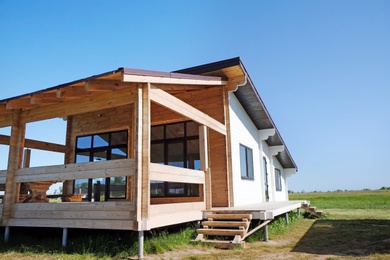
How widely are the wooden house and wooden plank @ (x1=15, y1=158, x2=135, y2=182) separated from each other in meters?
0.02

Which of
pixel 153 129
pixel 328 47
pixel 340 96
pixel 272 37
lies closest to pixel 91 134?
pixel 153 129

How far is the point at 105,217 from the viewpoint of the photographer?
16.7 ft

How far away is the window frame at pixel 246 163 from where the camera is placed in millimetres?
9509

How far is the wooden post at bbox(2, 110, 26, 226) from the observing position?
6.29 metres

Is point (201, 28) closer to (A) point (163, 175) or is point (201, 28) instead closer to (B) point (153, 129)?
(B) point (153, 129)

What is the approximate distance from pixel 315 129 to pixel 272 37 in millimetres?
24613

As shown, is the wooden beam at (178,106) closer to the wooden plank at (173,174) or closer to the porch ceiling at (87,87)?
the porch ceiling at (87,87)

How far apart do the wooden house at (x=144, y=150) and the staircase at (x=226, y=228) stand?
0.26 m

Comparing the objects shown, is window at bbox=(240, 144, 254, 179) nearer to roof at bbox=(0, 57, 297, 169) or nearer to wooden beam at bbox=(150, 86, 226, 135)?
roof at bbox=(0, 57, 297, 169)

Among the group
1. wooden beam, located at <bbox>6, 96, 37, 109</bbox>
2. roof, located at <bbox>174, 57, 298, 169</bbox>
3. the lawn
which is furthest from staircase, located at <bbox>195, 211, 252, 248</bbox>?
wooden beam, located at <bbox>6, 96, 37, 109</bbox>

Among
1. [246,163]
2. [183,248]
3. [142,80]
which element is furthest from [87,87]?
[246,163]

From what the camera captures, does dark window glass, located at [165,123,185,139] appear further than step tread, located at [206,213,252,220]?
Yes

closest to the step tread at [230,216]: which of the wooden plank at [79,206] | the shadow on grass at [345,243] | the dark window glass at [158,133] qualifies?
the shadow on grass at [345,243]

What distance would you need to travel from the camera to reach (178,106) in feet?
19.2
